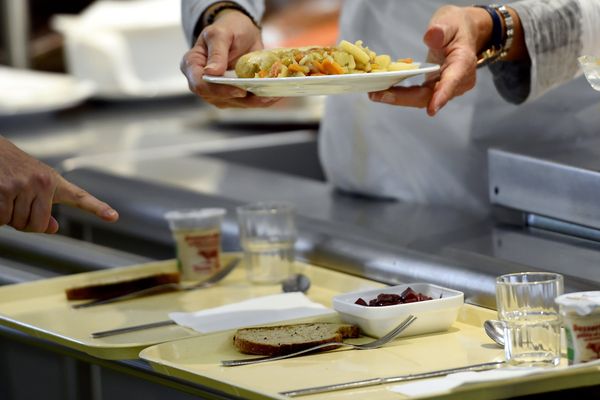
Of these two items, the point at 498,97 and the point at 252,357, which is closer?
the point at 252,357

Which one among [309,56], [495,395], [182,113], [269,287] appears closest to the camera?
[495,395]

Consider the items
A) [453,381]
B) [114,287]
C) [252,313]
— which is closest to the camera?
[453,381]

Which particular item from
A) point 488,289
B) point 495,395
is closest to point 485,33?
point 488,289

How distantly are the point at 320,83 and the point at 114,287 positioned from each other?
1.56 ft

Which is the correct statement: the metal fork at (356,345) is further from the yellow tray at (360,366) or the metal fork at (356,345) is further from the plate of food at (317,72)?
the plate of food at (317,72)

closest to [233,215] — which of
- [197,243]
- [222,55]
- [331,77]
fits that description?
[197,243]

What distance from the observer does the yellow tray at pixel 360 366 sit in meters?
1.22

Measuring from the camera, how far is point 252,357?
1376mm

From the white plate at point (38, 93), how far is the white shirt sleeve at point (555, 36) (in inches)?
64.9

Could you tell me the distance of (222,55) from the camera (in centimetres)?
162

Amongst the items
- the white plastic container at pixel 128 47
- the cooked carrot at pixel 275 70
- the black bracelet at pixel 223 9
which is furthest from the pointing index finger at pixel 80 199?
the white plastic container at pixel 128 47

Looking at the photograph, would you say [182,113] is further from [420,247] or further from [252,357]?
[252,357]

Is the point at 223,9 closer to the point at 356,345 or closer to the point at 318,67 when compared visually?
the point at 318,67

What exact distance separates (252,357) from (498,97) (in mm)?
768
